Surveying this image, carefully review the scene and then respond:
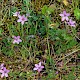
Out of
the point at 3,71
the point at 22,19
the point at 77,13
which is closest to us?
the point at 3,71

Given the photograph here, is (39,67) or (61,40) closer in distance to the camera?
(39,67)

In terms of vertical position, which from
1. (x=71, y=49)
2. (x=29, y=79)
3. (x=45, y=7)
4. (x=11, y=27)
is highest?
(x=45, y=7)

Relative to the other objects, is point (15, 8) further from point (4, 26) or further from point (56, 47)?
point (56, 47)

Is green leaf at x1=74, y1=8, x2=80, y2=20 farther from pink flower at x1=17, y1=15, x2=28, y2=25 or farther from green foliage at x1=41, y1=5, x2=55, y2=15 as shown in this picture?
pink flower at x1=17, y1=15, x2=28, y2=25

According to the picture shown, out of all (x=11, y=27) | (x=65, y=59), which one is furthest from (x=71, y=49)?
(x=11, y=27)

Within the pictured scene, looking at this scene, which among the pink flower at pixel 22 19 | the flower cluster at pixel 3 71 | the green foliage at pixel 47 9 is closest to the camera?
the flower cluster at pixel 3 71

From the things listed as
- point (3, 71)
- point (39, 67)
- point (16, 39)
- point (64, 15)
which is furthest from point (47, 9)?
point (3, 71)

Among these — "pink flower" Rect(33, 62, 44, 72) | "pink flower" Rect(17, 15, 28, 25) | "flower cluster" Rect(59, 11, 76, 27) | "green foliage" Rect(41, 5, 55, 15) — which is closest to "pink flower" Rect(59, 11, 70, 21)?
"flower cluster" Rect(59, 11, 76, 27)

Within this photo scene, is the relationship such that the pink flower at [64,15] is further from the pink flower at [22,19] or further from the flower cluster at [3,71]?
the flower cluster at [3,71]

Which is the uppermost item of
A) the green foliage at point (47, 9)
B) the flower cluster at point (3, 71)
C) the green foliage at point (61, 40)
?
the green foliage at point (47, 9)

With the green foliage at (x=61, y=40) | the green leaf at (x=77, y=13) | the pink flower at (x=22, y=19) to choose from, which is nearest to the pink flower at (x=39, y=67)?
the green foliage at (x=61, y=40)

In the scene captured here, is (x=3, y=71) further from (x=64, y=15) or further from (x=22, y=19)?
(x=64, y=15)
